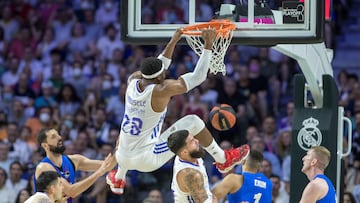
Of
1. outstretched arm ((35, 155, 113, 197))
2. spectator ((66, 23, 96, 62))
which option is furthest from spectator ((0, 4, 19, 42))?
outstretched arm ((35, 155, 113, 197))

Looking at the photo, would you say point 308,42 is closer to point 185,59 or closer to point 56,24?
point 185,59

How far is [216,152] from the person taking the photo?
11.0m

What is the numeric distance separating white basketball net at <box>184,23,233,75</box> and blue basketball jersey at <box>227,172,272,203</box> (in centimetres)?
139

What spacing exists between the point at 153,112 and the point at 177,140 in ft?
1.32

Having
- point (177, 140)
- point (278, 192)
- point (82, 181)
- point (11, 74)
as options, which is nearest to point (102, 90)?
point (11, 74)

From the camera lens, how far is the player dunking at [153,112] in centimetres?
1019

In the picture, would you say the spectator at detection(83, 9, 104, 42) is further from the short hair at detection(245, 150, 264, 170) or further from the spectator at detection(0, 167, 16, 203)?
the short hair at detection(245, 150, 264, 170)

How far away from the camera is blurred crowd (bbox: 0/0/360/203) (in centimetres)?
1540

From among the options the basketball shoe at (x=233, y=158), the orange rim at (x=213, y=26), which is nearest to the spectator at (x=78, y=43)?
the basketball shoe at (x=233, y=158)

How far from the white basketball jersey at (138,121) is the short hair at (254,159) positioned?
126 cm

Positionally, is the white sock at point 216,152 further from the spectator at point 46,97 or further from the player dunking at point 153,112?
the spectator at point 46,97

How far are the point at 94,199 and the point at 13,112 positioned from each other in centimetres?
285

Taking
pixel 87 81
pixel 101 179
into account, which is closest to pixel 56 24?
pixel 87 81

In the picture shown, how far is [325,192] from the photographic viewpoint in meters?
10.5
